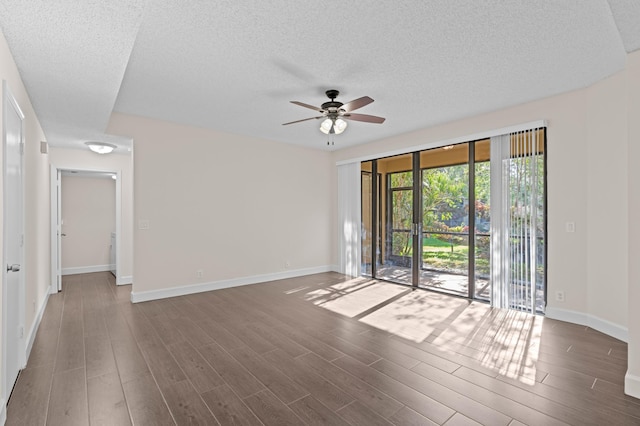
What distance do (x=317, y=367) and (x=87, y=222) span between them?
6.78m

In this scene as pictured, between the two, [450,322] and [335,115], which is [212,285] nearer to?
[335,115]

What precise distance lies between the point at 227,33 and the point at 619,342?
4639 mm

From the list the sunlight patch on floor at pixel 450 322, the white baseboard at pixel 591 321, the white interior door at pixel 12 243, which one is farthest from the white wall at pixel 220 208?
the white baseboard at pixel 591 321

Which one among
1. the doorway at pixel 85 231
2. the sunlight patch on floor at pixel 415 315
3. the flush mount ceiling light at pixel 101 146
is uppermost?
the flush mount ceiling light at pixel 101 146

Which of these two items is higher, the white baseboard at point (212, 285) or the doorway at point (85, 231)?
the doorway at point (85, 231)

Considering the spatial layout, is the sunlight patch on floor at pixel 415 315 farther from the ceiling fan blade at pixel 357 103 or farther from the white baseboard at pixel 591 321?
the ceiling fan blade at pixel 357 103

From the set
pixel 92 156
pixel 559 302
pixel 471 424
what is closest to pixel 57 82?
pixel 92 156

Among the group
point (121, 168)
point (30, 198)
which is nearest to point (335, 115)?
point (30, 198)

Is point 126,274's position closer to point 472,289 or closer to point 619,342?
point 472,289

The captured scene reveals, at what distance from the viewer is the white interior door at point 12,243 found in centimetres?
207

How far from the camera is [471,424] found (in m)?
1.89

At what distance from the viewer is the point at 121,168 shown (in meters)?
5.82

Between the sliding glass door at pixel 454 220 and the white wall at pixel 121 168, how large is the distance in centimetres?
457

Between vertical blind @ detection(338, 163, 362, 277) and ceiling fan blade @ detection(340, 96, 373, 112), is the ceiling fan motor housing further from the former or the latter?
vertical blind @ detection(338, 163, 362, 277)
